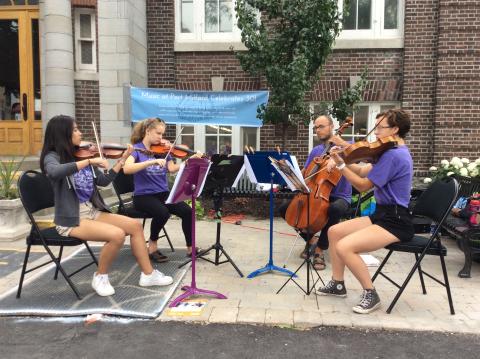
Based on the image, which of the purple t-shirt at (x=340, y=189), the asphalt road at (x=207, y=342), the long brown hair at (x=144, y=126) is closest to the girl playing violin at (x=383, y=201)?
the asphalt road at (x=207, y=342)

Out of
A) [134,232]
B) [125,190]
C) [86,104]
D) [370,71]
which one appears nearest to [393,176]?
[134,232]

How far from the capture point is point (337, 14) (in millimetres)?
6484

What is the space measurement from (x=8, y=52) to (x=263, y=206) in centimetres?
604

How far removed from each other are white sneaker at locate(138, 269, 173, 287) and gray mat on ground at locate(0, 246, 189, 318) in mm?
46

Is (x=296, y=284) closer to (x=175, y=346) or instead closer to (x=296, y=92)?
(x=175, y=346)

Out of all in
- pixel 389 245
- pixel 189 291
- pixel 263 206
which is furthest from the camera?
pixel 263 206

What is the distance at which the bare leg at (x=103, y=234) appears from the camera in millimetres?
3746

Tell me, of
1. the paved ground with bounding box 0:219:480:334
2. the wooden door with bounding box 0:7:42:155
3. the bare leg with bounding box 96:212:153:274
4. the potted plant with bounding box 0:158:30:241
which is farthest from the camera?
the wooden door with bounding box 0:7:42:155

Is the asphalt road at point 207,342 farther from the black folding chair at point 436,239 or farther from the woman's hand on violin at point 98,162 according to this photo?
the woman's hand on violin at point 98,162

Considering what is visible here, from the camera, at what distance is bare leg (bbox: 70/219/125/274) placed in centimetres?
375

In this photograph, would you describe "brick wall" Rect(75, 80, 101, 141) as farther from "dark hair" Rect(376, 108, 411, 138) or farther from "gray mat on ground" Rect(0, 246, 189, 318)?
"dark hair" Rect(376, 108, 411, 138)

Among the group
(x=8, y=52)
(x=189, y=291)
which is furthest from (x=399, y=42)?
(x=8, y=52)

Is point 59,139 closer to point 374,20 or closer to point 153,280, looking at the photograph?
point 153,280

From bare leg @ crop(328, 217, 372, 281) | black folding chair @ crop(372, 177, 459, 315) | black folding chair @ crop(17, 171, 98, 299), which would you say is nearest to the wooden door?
black folding chair @ crop(17, 171, 98, 299)
